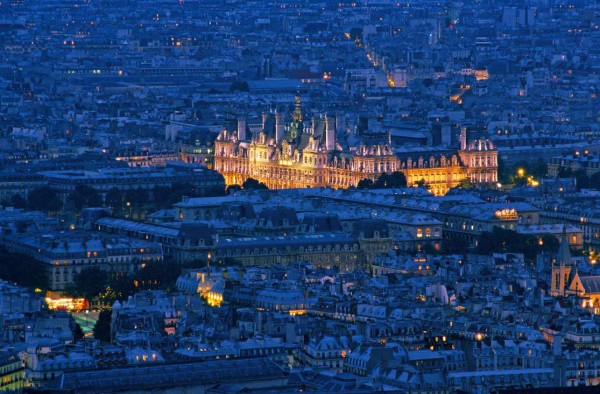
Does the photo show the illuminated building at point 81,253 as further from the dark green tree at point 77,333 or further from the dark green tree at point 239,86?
the dark green tree at point 239,86

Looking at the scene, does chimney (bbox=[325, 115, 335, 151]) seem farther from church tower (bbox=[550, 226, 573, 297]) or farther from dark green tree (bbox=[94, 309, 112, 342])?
dark green tree (bbox=[94, 309, 112, 342])

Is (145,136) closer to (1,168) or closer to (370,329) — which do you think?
(1,168)

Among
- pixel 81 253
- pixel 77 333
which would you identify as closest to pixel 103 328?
pixel 77 333

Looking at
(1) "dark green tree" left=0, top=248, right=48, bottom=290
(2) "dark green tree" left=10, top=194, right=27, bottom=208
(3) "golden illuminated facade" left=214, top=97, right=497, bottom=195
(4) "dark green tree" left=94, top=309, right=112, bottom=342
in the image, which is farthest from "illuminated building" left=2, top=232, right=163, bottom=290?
(3) "golden illuminated facade" left=214, top=97, right=497, bottom=195

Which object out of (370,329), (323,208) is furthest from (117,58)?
(370,329)

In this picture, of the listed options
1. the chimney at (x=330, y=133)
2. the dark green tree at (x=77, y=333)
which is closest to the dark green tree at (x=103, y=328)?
the dark green tree at (x=77, y=333)

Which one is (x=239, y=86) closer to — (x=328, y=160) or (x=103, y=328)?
(x=328, y=160)
